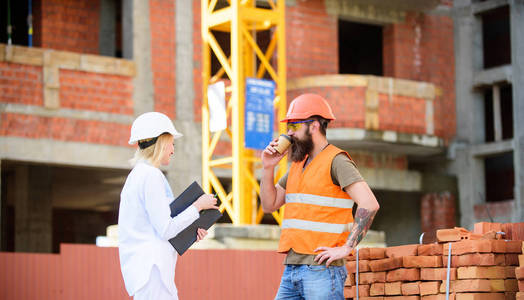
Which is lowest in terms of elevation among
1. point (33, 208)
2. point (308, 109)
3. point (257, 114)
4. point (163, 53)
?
point (33, 208)

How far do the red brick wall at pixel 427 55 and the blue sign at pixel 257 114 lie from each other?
19.9 ft

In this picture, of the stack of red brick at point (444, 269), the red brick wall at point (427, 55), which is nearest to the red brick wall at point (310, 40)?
the red brick wall at point (427, 55)

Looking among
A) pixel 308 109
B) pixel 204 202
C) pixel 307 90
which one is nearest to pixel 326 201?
pixel 308 109

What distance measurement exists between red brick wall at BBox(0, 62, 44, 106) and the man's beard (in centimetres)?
1364

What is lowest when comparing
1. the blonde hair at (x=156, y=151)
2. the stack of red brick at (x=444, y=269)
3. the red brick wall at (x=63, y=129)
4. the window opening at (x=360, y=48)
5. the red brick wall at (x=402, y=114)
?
the stack of red brick at (x=444, y=269)

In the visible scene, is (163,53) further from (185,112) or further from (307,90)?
(307,90)

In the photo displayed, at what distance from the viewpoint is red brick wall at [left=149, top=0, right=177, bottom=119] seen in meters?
20.2

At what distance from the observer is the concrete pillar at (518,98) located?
22547 millimetres

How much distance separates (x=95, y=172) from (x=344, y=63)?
8.64 m

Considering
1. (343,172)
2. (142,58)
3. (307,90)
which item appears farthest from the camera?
(307,90)

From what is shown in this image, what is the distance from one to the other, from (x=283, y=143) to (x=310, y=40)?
55.4 feet

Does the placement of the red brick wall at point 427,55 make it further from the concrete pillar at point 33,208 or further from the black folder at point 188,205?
the black folder at point 188,205

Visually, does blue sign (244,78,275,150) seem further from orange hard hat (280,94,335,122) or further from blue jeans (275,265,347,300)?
blue jeans (275,265,347,300)

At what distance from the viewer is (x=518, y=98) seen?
22672 millimetres
